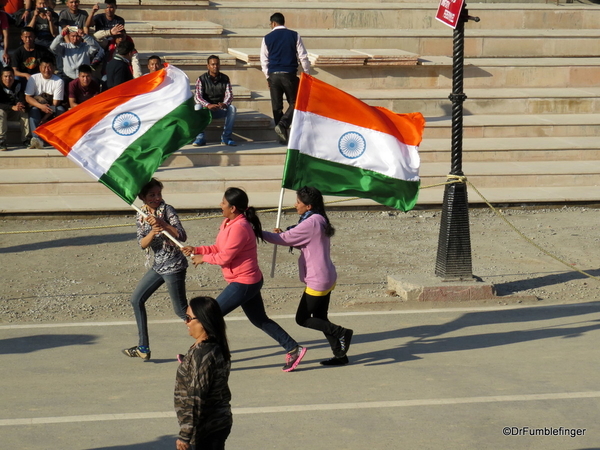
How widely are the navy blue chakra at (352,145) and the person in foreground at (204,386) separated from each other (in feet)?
13.5

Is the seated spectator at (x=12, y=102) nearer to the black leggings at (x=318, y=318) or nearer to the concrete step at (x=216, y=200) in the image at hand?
the concrete step at (x=216, y=200)

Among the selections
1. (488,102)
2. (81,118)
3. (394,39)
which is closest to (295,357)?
(81,118)

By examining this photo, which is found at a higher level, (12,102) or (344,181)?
(344,181)

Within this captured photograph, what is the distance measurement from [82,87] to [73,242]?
4381 mm

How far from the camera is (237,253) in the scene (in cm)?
746

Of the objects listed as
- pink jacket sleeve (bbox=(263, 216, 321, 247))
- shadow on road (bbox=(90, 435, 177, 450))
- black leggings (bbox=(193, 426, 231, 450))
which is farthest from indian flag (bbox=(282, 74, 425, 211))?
black leggings (bbox=(193, 426, 231, 450))

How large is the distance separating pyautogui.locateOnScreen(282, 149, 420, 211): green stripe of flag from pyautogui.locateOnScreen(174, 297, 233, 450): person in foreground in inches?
146

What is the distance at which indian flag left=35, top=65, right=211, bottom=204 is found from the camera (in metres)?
8.13

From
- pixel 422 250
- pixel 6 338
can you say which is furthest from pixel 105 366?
pixel 422 250

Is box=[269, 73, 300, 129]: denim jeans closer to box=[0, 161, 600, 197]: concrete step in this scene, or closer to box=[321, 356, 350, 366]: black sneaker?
box=[0, 161, 600, 197]: concrete step

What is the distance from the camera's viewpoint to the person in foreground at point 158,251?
7816 millimetres

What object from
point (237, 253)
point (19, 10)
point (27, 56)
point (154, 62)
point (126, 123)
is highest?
point (19, 10)

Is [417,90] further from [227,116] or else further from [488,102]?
[227,116]

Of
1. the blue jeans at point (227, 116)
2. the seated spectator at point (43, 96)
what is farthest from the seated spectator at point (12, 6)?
the blue jeans at point (227, 116)
